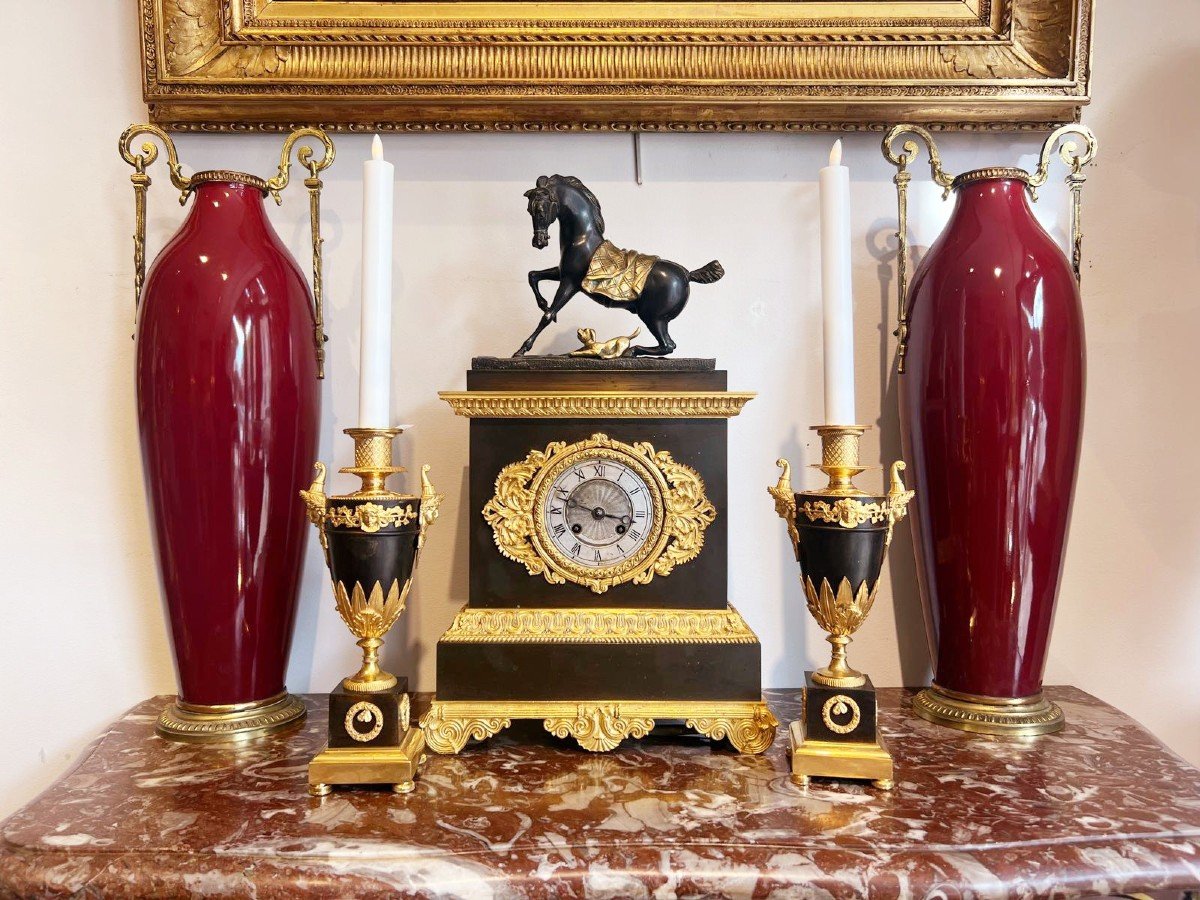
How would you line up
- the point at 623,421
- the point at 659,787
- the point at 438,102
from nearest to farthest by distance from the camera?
the point at 659,787, the point at 623,421, the point at 438,102

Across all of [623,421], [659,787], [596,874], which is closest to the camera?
[596,874]

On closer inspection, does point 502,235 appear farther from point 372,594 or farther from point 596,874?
point 596,874

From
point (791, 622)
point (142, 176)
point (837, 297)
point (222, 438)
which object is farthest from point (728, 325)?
point (142, 176)

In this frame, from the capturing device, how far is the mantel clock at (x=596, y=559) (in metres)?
0.79

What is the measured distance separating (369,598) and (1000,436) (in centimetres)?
69

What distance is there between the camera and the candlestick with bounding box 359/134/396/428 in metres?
0.74

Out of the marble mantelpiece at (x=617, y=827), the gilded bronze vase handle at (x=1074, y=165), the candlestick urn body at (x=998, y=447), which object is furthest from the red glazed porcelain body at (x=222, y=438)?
the gilded bronze vase handle at (x=1074, y=165)

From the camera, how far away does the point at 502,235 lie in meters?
1.06

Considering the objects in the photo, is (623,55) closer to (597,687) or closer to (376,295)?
(376,295)

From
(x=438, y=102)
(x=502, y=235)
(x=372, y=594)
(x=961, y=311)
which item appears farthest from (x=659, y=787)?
(x=438, y=102)

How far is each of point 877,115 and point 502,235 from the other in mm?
527

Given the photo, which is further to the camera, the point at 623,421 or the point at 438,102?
the point at 438,102

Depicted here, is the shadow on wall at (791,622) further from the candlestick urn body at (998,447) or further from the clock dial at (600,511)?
the clock dial at (600,511)

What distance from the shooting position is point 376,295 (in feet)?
2.46
